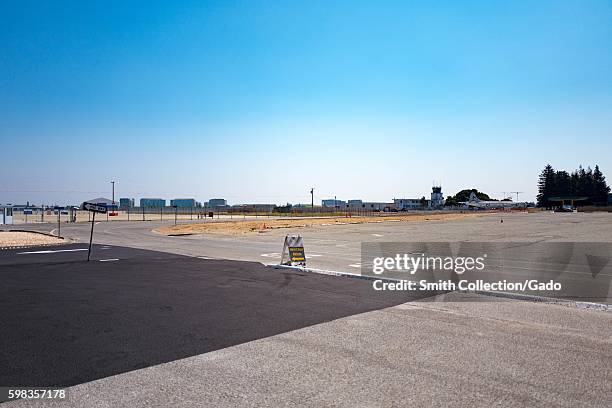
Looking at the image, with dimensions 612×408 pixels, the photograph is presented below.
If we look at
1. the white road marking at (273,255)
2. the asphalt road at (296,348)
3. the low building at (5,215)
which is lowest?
the white road marking at (273,255)

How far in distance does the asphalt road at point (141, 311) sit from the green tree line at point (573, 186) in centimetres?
17898

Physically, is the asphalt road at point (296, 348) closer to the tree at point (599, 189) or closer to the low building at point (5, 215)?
the low building at point (5, 215)

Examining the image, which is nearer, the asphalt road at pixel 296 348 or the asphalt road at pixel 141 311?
the asphalt road at pixel 296 348

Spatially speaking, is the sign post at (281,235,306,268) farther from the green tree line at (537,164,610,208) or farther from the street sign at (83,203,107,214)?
the green tree line at (537,164,610,208)

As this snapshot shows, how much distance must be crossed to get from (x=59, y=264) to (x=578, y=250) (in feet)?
66.9

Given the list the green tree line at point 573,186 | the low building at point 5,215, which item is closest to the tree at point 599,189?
the green tree line at point 573,186

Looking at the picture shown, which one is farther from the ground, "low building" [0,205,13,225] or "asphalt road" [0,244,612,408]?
"low building" [0,205,13,225]

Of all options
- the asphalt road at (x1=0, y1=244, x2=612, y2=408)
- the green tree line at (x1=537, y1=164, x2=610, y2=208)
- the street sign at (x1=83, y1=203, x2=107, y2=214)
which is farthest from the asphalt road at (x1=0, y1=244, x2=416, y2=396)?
the green tree line at (x1=537, y1=164, x2=610, y2=208)

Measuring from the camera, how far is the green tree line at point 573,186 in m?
164

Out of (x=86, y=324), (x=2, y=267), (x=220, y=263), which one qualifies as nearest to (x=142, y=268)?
(x=220, y=263)

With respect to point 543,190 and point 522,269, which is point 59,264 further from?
point 543,190

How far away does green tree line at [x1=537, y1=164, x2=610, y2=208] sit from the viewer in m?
164

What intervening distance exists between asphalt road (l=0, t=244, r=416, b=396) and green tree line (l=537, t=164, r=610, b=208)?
587ft

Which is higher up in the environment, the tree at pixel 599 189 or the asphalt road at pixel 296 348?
the tree at pixel 599 189
